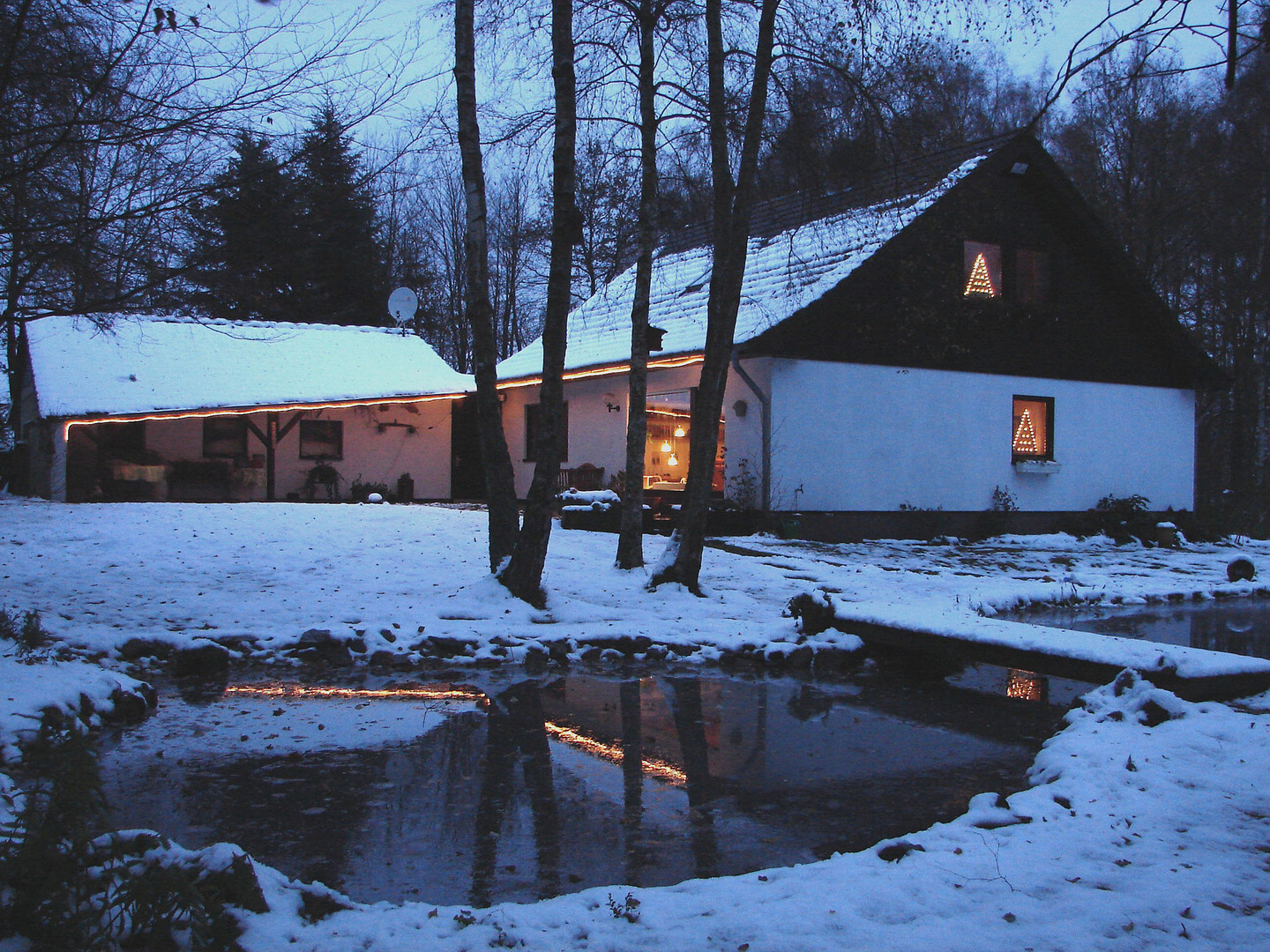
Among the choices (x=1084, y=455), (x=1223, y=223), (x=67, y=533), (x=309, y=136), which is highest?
(x=1223, y=223)

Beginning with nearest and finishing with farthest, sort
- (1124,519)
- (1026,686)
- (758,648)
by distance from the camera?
(1026,686)
(758,648)
(1124,519)

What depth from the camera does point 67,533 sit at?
11461 mm

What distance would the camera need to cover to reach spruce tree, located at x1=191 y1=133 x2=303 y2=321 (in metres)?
5.14

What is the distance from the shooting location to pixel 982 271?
59.1 feet

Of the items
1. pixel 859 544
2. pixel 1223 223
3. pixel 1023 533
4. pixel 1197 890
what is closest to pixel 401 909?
pixel 1197 890

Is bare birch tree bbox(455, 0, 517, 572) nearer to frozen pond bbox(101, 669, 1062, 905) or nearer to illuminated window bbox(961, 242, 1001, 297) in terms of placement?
frozen pond bbox(101, 669, 1062, 905)

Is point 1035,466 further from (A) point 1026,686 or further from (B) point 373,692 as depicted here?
(B) point 373,692

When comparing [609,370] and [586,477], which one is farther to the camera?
[586,477]

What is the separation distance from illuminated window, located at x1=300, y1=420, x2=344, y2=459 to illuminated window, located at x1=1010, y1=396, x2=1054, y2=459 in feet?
47.1

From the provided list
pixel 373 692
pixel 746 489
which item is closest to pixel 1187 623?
pixel 746 489

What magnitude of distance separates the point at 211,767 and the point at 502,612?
401cm

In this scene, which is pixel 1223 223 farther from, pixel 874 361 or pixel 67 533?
pixel 67 533

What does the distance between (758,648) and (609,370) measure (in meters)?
11.1

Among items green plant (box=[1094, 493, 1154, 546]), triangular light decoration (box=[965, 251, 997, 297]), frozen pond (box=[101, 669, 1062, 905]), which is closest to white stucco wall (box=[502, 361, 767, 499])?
triangular light decoration (box=[965, 251, 997, 297])
